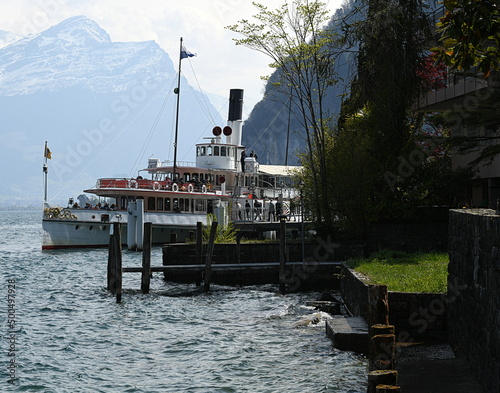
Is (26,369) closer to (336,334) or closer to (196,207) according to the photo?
(336,334)

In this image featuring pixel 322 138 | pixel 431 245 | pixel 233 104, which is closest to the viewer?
pixel 431 245

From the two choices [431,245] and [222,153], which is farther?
[222,153]

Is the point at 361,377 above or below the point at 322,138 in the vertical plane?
below

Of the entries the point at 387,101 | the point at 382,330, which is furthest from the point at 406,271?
the point at 387,101

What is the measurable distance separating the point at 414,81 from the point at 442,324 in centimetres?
1601

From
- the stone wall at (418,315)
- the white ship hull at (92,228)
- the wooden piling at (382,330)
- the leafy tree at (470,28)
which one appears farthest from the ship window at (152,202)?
the leafy tree at (470,28)

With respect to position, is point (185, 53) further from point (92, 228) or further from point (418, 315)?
point (418, 315)

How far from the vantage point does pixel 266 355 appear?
50.9 feet

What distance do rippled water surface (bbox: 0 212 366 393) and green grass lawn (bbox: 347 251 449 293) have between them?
6.43 feet

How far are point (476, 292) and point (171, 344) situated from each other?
8467mm

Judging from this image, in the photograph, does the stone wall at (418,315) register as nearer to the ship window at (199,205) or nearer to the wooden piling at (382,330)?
the wooden piling at (382,330)

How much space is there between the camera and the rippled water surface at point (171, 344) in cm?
1353

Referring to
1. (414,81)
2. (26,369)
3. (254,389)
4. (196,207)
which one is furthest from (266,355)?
(196,207)

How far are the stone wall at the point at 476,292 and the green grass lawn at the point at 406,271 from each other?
160 cm
